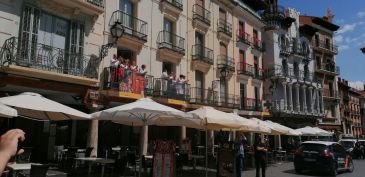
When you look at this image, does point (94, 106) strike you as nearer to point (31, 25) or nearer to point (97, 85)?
point (97, 85)

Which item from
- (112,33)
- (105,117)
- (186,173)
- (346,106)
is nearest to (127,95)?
(112,33)

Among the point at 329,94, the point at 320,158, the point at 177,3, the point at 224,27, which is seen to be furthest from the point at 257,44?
the point at 329,94

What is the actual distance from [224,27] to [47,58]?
656 inches

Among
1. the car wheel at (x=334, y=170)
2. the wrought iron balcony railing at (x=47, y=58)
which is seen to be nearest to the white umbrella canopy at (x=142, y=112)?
the wrought iron balcony railing at (x=47, y=58)

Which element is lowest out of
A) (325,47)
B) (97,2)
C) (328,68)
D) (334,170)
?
(334,170)

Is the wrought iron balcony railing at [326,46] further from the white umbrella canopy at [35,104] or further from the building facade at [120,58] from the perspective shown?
the white umbrella canopy at [35,104]

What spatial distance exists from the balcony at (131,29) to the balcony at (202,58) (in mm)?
5257

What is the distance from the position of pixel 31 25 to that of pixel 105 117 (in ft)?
18.6

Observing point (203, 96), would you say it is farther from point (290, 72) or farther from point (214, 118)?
point (290, 72)

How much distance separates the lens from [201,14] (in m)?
26.5

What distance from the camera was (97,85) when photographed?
17328 millimetres

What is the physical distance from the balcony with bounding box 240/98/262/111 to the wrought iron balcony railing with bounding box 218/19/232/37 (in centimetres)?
573

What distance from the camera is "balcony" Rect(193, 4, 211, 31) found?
25516mm

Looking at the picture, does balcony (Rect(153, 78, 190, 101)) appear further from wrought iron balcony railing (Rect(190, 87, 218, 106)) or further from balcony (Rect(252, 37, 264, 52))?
balcony (Rect(252, 37, 264, 52))
